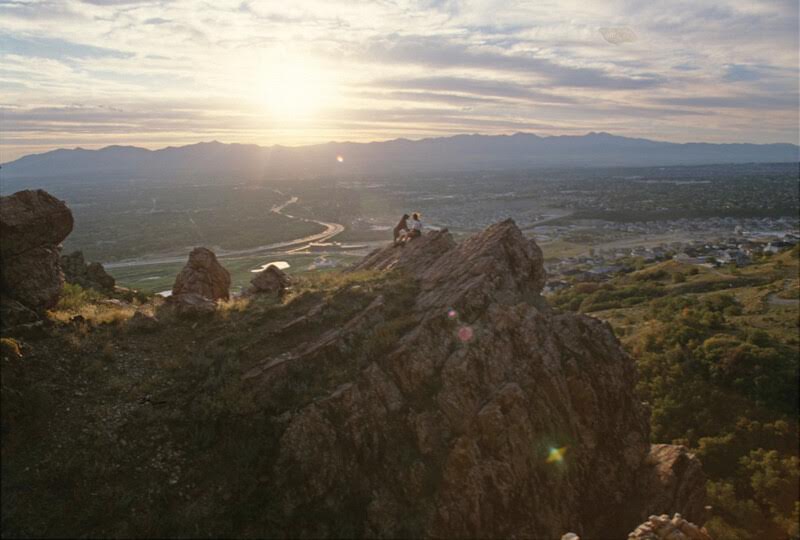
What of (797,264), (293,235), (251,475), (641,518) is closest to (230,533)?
(251,475)

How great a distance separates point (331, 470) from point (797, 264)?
9658cm

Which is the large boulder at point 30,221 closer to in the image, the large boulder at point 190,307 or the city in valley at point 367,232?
the large boulder at point 190,307

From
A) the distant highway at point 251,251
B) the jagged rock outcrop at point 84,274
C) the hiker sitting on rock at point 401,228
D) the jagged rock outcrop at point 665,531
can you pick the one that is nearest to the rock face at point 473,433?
the jagged rock outcrop at point 665,531

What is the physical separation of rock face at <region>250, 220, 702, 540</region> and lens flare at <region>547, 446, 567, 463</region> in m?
0.04

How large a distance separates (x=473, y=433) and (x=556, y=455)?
2.75 meters

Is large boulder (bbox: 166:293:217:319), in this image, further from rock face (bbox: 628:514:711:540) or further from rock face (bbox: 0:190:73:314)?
rock face (bbox: 628:514:711:540)

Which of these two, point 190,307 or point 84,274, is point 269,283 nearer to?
point 190,307

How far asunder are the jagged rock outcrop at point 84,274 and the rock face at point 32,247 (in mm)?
8407

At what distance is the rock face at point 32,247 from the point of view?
609 inches

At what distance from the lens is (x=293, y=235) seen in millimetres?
129250

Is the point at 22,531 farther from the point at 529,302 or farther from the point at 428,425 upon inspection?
the point at 529,302

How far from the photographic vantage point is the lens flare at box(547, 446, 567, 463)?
14258 mm

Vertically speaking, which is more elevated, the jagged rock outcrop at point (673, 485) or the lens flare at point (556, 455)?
the lens flare at point (556, 455)

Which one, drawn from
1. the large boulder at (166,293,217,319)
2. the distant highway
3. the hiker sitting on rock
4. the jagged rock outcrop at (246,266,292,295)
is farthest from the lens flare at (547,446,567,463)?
the distant highway
